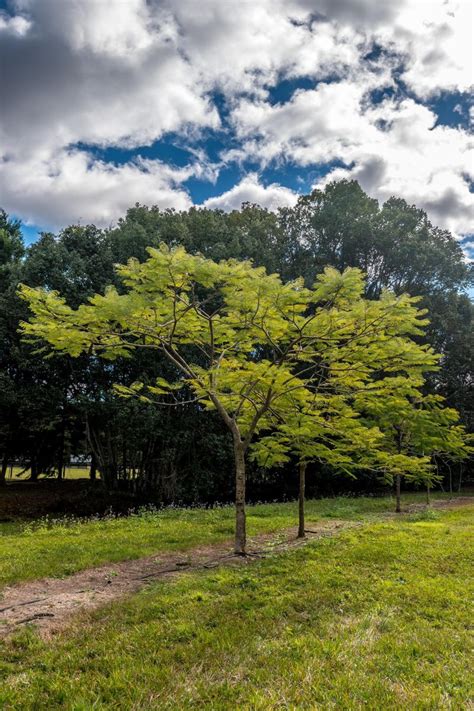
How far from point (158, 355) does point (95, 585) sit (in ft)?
41.8

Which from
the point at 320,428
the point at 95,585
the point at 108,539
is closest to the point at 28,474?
the point at 108,539

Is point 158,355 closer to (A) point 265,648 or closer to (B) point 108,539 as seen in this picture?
(B) point 108,539

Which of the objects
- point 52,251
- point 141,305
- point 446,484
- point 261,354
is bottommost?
point 446,484

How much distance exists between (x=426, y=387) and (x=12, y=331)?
69.9ft

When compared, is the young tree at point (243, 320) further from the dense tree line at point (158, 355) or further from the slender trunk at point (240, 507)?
the dense tree line at point (158, 355)

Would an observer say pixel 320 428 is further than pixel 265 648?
Yes

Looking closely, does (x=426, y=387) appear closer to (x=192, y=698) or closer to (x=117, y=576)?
(x=117, y=576)

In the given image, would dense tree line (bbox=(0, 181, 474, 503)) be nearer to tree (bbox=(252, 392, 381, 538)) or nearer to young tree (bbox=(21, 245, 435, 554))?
tree (bbox=(252, 392, 381, 538))

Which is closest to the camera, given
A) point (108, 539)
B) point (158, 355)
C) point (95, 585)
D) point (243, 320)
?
point (95, 585)

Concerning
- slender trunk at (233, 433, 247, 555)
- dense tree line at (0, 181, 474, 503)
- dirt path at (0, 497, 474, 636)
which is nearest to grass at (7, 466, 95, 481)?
dense tree line at (0, 181, 474, 503)

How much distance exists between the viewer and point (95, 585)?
20.3 feet

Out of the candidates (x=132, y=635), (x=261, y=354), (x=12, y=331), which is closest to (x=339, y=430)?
(x=132, y=635)

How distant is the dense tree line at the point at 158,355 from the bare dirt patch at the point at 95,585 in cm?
935

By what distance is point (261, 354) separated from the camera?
21.5 metres
